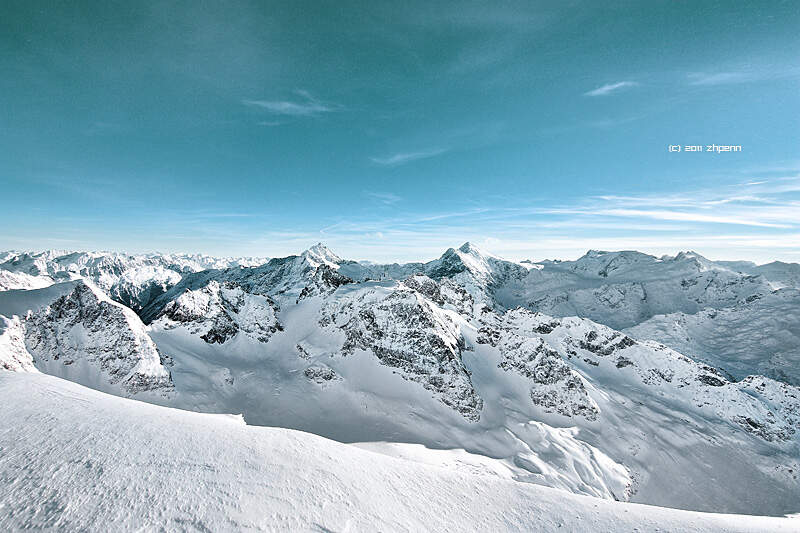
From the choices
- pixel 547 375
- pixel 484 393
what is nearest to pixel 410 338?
pixel 484 393

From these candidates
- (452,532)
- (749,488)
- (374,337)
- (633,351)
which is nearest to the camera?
(452,532)

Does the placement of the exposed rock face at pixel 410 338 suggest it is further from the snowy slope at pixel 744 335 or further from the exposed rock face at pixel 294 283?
the snowy slope at pixel 744 335

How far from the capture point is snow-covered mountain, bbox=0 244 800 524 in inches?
2309

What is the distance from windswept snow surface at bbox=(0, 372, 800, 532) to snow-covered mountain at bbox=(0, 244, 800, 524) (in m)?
39.5

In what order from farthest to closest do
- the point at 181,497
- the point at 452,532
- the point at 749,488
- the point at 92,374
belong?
the point at 749,488 < the point at 92,374 < the point at 452,532 < the point at 181,497

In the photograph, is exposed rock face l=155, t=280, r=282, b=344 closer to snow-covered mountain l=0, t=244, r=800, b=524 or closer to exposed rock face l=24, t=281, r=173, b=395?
snow-covered mountain l=0, t=244, r=800, b=524

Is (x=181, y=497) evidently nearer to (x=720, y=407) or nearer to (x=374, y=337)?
(x=374, y=337)

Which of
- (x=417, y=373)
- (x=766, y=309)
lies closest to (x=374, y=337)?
(x=417, y=373)

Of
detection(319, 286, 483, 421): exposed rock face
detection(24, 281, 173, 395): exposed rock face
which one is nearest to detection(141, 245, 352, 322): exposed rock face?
detection(319, 286, 483, 421): exposed rock face

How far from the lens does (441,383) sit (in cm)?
7481

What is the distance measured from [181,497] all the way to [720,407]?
440ft

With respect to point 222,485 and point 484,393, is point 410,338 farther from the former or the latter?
point 222,485

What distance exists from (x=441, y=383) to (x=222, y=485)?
67691 mm

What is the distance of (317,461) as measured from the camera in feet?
53.5
